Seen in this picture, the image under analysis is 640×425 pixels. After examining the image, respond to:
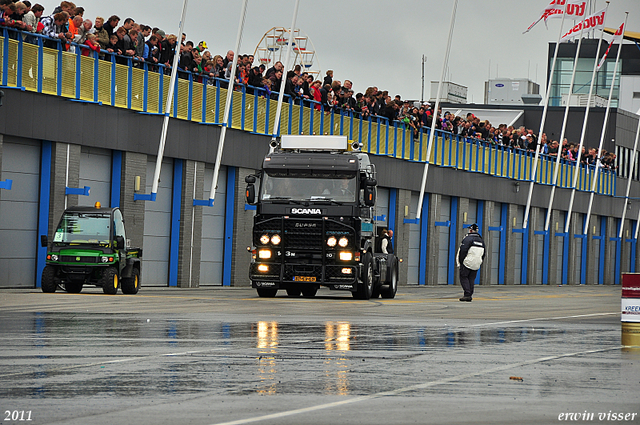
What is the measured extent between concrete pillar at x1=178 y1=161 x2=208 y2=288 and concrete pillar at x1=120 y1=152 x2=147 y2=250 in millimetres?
2279

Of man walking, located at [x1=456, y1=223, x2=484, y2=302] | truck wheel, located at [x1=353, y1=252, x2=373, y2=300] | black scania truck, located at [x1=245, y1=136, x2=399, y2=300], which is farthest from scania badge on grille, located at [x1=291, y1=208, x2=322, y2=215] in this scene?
man walking, located at [x1=456, y1=223, x2=484, y2=302]

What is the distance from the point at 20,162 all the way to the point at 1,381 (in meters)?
22.4

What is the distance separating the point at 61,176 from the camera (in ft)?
107

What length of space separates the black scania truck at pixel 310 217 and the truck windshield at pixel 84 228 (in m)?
3.67

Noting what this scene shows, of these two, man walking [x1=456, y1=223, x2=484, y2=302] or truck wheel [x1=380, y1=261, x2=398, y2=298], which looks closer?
man walking [x1=456, y1=223, x2=484, y2=302]

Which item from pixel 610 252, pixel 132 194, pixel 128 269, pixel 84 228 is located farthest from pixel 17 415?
pixel 610 252

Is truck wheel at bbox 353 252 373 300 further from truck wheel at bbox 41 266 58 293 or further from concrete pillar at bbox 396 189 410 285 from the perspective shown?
concrete pillar at bbox 396 189 410 285

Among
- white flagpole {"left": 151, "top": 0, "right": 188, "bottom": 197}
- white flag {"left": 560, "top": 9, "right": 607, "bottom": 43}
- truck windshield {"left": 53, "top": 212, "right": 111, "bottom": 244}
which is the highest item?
white flag {"left": 560, "top": 9, "right": 607, "bottom": 43}

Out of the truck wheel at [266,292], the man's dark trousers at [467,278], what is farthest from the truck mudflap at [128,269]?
the man's dark trousers at [467,278]

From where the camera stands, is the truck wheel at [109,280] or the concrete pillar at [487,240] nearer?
the truck wheel at [109,280]

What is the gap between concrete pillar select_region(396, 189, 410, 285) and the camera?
5138 centimetres

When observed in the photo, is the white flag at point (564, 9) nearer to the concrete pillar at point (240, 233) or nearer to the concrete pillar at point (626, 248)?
the concrete pillar at point (240, 233)

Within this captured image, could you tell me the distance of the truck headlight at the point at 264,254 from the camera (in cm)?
2845

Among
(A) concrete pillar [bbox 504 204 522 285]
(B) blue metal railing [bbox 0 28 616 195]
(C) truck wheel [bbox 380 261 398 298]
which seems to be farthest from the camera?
(A) concrete pillar [bbox 504 204 522 285]
